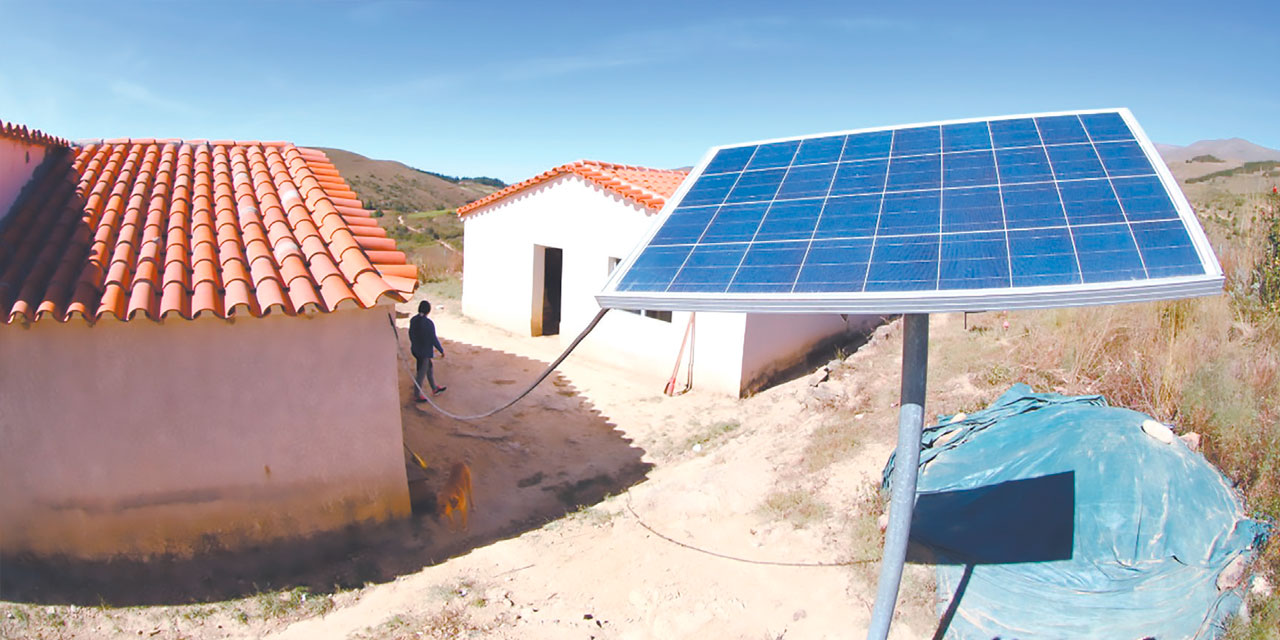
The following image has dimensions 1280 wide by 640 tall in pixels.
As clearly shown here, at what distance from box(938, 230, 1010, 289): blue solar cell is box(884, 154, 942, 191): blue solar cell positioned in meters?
0.66

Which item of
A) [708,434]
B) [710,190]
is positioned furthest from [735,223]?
[708,434]

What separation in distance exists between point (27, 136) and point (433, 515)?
18.7 feet

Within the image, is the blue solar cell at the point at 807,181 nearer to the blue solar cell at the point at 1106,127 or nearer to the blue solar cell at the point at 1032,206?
the blue solar cell at the point at 1032,206

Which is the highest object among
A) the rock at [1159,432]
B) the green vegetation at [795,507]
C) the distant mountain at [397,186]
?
the distant mountain at [397,186]

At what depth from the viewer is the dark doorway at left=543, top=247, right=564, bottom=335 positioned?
15.6m

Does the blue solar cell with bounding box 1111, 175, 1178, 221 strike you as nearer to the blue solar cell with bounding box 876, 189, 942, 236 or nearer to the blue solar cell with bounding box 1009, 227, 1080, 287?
the blue solar cell with bounding box 1009, 227, 1080, 287

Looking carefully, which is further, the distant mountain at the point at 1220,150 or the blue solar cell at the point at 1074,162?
the distant mountain at the point at 1220,150

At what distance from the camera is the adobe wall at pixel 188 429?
17.8 ft

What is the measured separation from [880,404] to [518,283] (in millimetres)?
8825

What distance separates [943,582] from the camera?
4996 mm

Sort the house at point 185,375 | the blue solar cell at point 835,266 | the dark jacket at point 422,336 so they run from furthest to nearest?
1. the dark jacket at point 422,336
2. the house at point 185,375
3. the blue solar cell at point 835,266

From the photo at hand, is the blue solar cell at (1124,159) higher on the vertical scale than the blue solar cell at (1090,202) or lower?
higher

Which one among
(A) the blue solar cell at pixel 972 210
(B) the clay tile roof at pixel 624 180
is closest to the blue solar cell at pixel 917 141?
(A) the blue solar cell at pixel 972 210

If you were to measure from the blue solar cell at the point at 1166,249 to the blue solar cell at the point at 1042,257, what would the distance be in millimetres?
261
